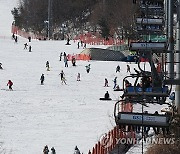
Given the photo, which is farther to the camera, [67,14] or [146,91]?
[67,14]

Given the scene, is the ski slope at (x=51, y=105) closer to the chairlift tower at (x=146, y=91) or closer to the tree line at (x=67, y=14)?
the chairlift tower at (x=146, y=91)

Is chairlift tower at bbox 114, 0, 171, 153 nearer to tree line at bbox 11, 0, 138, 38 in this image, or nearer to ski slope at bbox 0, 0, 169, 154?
ski slope at bbox 0, 0, 169, 154

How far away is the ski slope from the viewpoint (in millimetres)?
19078

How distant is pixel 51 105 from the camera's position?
26.3 meters

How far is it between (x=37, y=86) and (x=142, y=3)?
48.4 feet

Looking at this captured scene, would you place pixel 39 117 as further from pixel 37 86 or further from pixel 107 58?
pixel 107 58

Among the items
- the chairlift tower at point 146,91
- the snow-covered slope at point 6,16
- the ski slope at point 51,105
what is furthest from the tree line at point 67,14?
the chairlift tower at point 146,91

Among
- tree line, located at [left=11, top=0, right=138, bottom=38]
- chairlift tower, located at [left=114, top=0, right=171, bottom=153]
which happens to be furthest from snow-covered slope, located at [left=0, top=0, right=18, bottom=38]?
chairlift tower, located at [left=114, top=0, right=171, bottom=153]

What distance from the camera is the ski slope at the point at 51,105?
19.1 m

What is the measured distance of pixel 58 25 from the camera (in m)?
73.4

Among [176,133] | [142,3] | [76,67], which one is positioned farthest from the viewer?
[76,67]

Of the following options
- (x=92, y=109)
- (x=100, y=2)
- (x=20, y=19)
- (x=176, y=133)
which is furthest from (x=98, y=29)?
(x=176, y=133)

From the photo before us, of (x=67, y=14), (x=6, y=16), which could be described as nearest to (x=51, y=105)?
(x=67, y=14)

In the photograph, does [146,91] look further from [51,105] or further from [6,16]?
[6,16]
